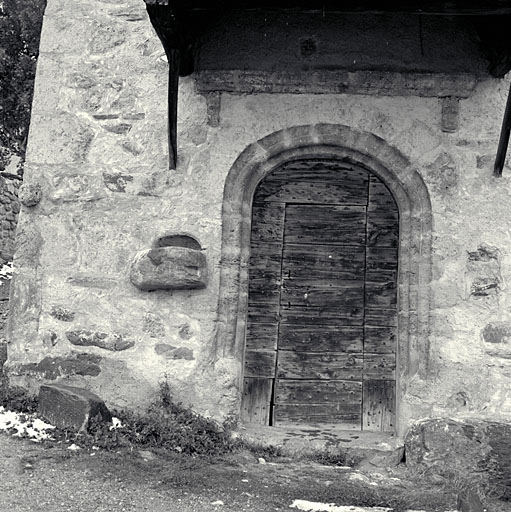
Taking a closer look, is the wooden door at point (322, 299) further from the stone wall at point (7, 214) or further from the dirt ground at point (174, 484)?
the stone wall at point (7, 214)

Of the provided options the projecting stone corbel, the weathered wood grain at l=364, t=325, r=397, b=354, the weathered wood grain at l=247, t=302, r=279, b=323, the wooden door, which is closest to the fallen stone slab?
the projecting stone corbel

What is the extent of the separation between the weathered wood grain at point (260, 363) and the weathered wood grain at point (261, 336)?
4 centimetres

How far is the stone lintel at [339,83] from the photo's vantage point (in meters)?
5.56

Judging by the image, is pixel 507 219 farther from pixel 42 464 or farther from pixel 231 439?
pixel 42 464

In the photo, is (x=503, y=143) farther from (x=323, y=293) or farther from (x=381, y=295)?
(x=323, y=293)

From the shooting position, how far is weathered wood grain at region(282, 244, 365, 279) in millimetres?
5707

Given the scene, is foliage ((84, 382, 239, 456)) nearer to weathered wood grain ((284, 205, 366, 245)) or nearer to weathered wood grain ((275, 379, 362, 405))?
weathered wood grain ((275, 379, 362, 405))

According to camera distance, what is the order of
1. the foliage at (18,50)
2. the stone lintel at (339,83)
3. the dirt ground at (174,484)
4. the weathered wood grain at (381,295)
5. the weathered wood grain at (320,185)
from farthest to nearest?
1. the foliage at (18,50)
2. the weathered wood grain at (320,185)
3. the weathered wood grain at (381,295)
4. the stone lintel at (339,83)
5. the dirt ground at (174,484)

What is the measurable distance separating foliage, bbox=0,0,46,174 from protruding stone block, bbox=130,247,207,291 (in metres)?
6.02

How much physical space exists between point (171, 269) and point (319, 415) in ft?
5.25

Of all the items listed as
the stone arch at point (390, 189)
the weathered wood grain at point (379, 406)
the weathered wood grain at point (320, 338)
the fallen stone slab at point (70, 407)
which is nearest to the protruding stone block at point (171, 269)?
the stone arch at point (390, 189)

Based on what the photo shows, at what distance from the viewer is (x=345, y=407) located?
5.58 meters

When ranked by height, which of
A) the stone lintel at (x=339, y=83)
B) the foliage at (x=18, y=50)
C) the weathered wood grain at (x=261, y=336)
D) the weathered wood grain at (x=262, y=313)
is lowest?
the weathered wood grain at (x=261, y=336)

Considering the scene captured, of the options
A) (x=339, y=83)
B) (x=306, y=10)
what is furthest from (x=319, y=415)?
(x=306, y=10)
